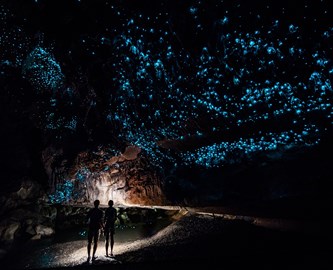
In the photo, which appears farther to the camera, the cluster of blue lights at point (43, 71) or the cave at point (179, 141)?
the cluster of blue lights at point (43, 71)

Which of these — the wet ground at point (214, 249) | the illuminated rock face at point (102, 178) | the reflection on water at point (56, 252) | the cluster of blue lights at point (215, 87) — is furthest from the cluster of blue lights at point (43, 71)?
the wet ground at point (214, 249)

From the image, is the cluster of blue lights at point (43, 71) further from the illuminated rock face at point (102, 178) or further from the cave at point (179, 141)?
the illuminated rock face at point (102, 178)

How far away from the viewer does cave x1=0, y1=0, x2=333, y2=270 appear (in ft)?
22.7

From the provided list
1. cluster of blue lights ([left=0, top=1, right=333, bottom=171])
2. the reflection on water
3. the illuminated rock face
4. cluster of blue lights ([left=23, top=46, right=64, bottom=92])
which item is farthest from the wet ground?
cluster of blue lights ([left=23, top=46, right=64, bottom=92])

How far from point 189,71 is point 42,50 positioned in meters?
6.95

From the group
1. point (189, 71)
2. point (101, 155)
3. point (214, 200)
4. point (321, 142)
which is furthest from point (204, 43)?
point (101, 155)

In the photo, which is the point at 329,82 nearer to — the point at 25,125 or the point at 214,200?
the point at 214,200

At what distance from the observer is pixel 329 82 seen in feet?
27.6

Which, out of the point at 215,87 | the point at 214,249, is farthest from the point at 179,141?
the point at 214,249

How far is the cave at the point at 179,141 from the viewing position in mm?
6914

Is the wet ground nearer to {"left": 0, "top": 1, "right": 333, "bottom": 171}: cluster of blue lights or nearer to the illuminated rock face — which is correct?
the illuminated rock face

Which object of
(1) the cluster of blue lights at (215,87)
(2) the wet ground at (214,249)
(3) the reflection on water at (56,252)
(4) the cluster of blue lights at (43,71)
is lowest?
(3) the reflection on water at (56,252)

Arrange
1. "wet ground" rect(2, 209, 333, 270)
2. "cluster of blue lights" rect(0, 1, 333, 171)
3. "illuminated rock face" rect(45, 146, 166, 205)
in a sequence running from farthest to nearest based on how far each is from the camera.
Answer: "illuminated rock face" rect(45, 146, 166, 205) < "cluster of blue lights" rect(0, 1, 333, 171) < "wet ground" rect(2, 209, 333, 270)

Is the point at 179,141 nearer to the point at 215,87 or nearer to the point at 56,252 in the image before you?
the point at 215,87
